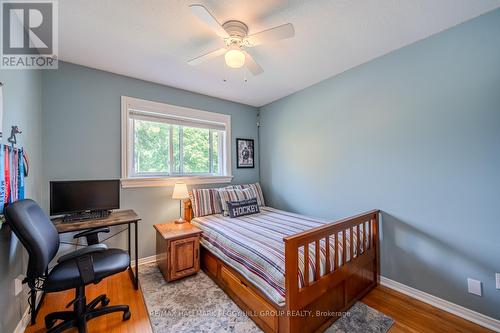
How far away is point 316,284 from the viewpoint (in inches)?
62.4

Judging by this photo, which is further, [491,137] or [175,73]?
[175,73]

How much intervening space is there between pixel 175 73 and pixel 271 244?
2.35 meters

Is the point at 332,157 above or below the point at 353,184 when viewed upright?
above

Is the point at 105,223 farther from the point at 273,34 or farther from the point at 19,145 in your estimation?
the point at 273,34

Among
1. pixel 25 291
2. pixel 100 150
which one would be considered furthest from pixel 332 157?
pixel 25 291

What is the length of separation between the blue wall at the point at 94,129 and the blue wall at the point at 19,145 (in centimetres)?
13

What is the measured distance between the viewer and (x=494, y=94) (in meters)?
1.67

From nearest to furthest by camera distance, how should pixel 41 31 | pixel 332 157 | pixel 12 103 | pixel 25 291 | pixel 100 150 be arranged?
1. pixel 12 103
2. pixel 25 291
3. pixel 41 31
4. pixel 100 150
5. pixel 332 157

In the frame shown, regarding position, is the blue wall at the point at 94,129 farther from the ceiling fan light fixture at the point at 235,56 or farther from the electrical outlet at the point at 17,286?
the ceiling fan light fixture at the point at 235,56

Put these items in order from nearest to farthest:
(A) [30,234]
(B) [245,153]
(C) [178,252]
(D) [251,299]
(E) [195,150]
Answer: (A) [30,234]
(D) [251,299]
(C) [178,252]
(E) [195,150]
(B) [245,153]

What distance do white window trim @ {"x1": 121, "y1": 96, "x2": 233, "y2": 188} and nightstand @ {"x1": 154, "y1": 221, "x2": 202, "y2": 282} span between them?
69 cm

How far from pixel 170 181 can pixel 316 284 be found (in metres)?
2.31

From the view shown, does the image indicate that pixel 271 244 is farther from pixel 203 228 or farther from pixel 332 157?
pixel 332 157

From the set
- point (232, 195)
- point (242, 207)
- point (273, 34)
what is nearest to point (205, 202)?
point (232, 195)
